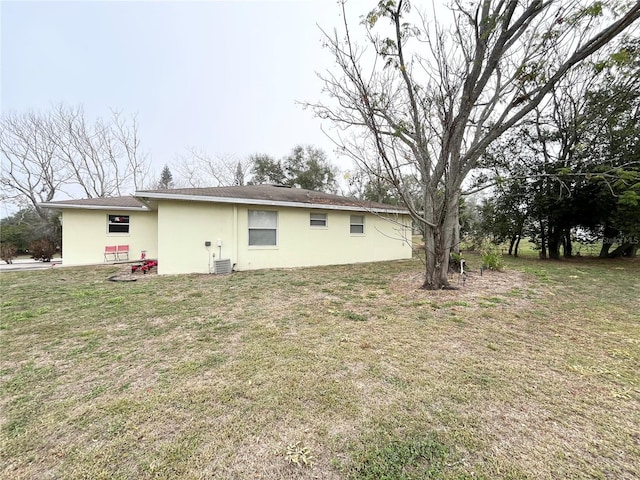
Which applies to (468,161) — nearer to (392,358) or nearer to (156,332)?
(392,358)

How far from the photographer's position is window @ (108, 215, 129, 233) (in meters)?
10.3

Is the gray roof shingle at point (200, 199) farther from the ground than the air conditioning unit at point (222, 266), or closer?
farther from the ground

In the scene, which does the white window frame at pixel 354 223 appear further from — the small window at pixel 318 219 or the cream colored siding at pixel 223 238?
the small window at pixel 318 219

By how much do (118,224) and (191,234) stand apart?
Result: 5129 millimetres

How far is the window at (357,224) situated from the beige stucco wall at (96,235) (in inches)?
332

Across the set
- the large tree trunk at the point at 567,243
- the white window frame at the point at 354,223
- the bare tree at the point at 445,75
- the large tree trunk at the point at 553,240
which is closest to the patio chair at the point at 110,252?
the white window frame at the point at 354,223

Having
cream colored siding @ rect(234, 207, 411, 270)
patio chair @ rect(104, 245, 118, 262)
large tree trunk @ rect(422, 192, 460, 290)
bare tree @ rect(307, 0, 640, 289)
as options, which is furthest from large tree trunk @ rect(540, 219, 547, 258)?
patio chair @ rect(104, 245, 118, 262)

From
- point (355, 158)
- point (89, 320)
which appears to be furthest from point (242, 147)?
point (89, 320)

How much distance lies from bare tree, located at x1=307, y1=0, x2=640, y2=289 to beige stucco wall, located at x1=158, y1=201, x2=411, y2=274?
11.4 feet

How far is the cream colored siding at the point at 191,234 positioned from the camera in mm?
7496

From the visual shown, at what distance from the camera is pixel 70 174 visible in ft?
62.8

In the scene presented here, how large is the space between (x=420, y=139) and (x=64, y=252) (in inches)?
509

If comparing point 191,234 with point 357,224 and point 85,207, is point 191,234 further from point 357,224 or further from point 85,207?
point 357,224

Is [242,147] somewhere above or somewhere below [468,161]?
above
